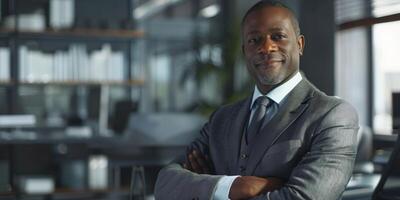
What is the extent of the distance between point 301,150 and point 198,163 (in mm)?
344

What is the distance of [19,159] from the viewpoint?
A: 20.7 ft

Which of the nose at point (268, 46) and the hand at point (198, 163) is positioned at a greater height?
the nose at point (268, 46)

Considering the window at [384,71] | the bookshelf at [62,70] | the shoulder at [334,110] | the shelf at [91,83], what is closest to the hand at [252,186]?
the shoulder at [334,110]

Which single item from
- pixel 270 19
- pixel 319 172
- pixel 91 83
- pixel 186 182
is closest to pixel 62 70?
pixel 91 83

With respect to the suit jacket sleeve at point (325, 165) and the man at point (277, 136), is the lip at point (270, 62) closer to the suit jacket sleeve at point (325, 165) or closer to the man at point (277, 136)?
the man at point (277, 136)

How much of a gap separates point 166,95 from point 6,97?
224 cm

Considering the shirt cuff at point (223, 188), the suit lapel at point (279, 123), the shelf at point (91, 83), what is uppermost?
the shelf at point (91, 83)

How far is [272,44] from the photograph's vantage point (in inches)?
55.9

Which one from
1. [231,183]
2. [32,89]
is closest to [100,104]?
[32,89]

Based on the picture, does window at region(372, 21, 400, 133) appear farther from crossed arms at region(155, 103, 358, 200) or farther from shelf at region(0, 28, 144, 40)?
crossed arms at region(155, 103, 358, 200)

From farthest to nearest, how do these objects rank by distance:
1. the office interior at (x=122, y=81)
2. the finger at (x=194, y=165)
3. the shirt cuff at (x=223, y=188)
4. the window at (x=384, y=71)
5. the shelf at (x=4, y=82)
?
the window at (x=384, y=71)
the shelf at (x=4, y=82)
the office interior at (x=122, y=81)
the finger at (x=194, y=165)
the shirt cuff at (x=223, y=188)

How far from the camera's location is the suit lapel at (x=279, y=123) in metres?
1.39

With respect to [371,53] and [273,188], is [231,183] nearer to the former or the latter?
[273,188]

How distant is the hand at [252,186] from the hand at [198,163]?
0.71 feet
